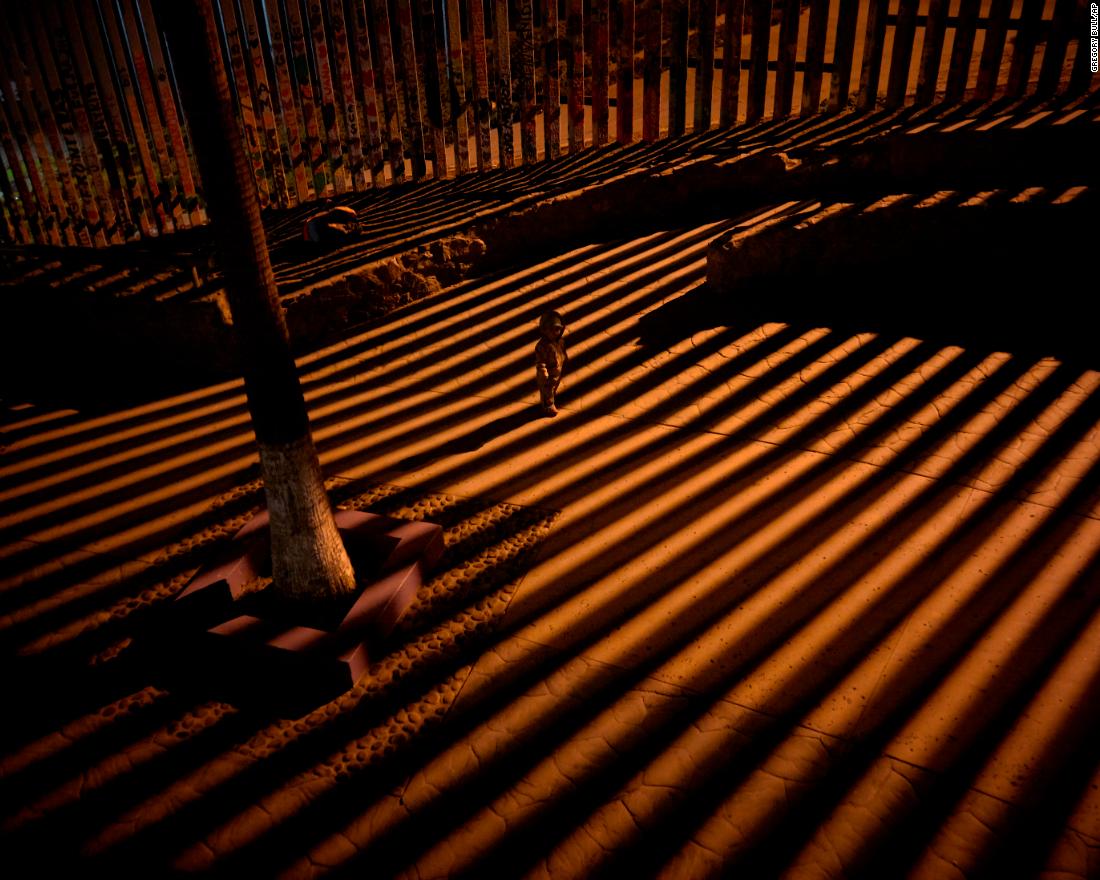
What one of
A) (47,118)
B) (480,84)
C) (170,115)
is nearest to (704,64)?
(480,84)

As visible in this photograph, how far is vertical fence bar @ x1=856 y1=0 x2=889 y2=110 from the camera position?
6.55 m

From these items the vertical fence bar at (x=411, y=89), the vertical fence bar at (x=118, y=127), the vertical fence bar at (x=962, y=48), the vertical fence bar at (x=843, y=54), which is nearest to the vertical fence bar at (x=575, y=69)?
the vertical fence bar at (x=411, y=89)

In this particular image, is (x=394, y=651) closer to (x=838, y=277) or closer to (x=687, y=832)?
(x=687, y=832)

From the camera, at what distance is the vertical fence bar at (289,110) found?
23.0 feet

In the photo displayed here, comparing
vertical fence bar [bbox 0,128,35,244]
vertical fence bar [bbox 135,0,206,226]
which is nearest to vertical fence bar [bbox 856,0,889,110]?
vertical fence bar [bbox 135,0,206,226]

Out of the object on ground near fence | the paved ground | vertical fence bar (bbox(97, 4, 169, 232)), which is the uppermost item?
vertical fence bar (bbox(97, 4, 169, 232))

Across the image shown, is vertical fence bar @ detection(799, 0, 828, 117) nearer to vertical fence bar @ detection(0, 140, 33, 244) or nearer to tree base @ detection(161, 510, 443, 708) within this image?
tree base @ detection(161, 510, 443, 708)

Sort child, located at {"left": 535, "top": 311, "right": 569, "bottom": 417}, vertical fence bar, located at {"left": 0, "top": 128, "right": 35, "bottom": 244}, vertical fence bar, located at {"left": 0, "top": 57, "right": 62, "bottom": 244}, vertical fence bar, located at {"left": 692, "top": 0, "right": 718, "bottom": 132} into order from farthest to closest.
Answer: vertical fence bar, located at {"left": 0, "top": 128, "right": 35, "bottom": 244} < vertical fence bar, located at {"left": 0, "top": 57, "right": 62, "bottom": 244} < vertical fence bar, located at {"left": 692, "top": 0, "right": 718, "bottom": 132} < child, located at {"left": 535, "top": 311, "right": 569, "bottom": 417}

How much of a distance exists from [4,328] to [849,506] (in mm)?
6148

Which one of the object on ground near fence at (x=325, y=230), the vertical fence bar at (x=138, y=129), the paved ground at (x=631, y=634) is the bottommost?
the paved ground at (x=631, y=634)

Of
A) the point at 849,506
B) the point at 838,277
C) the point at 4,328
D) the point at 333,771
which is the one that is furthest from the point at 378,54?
the point at 333,771

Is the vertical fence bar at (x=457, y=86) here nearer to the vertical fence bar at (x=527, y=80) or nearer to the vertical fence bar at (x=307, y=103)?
the vertical fence bar at (x=527, y=80)

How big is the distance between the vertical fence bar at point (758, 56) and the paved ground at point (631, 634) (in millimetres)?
3788

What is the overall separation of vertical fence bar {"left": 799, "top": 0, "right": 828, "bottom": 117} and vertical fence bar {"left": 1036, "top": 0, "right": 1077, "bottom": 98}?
75.2 inches
